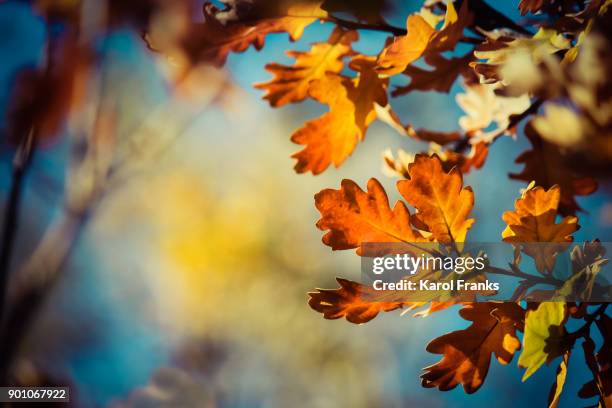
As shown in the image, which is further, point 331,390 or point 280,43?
point 331,390

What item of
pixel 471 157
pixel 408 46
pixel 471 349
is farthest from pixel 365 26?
pixel 471 349

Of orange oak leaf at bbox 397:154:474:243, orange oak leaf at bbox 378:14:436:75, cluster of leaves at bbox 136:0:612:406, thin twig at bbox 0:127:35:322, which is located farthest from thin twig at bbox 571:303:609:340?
thin twig at bbox 0:127:35:322

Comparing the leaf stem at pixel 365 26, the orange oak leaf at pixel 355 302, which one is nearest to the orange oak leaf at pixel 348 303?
the orange oak leaf at pixel 355 302

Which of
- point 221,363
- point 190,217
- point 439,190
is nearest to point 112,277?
point 190,217

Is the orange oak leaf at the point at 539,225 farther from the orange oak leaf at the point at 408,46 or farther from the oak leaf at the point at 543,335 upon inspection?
the orange oak leaf at the point at 408,46

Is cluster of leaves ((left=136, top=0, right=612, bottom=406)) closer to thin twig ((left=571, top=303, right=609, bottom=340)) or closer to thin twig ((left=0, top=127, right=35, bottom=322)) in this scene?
thin twig ((left=571, top=303, right=609, bottom=340))

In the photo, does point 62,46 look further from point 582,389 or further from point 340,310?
point 582,389

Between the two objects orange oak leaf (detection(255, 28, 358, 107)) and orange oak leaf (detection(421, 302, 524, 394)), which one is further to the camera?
orange oak leaf (detection(255, 28, 358, 107))
